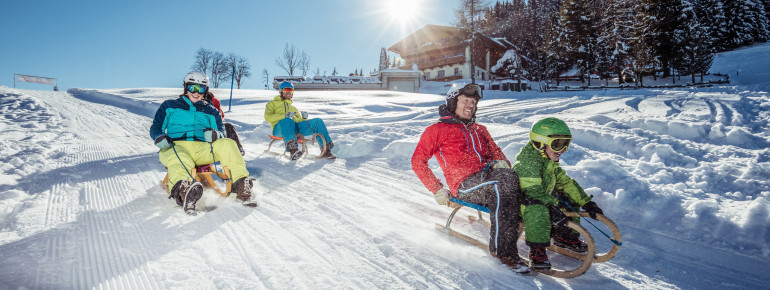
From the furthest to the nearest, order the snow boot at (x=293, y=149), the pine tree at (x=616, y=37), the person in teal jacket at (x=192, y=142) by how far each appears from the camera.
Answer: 1. the pine tree at (x=616, y=37)
2. the snow boot at (x=293, y=149)
3. the person in teal jacket at (x=192, y=142)

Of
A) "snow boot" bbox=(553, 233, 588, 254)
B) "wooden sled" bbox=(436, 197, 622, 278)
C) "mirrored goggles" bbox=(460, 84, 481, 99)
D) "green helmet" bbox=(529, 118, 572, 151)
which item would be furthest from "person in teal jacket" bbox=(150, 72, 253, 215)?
"snow boot" bbox=(553, 233, 588, 254)

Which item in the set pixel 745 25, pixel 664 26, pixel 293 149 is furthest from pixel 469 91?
pixel 745 25

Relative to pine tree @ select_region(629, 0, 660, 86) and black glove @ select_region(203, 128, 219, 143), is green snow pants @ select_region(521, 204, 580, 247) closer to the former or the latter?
black glove @ select_region(203, 128, 219, 143)

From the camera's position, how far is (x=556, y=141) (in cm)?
267

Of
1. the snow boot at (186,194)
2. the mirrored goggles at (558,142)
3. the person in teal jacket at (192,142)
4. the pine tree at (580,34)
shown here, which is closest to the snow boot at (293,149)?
the person in teal jacket at (192,142)

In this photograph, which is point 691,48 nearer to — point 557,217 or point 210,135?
point 557,217

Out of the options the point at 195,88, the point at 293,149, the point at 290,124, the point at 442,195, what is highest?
the point at 195,88

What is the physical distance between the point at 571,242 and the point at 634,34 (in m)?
37.0

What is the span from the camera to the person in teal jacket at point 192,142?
353 cm

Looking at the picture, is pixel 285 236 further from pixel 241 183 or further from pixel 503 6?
pixel 503 6

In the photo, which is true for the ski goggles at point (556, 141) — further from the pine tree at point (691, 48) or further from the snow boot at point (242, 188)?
the pine tree at point (691, 48)

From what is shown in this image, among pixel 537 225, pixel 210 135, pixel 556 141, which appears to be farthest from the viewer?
pixel 210 135

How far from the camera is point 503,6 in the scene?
74.1 metres

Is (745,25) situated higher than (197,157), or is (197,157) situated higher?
(745,25)
